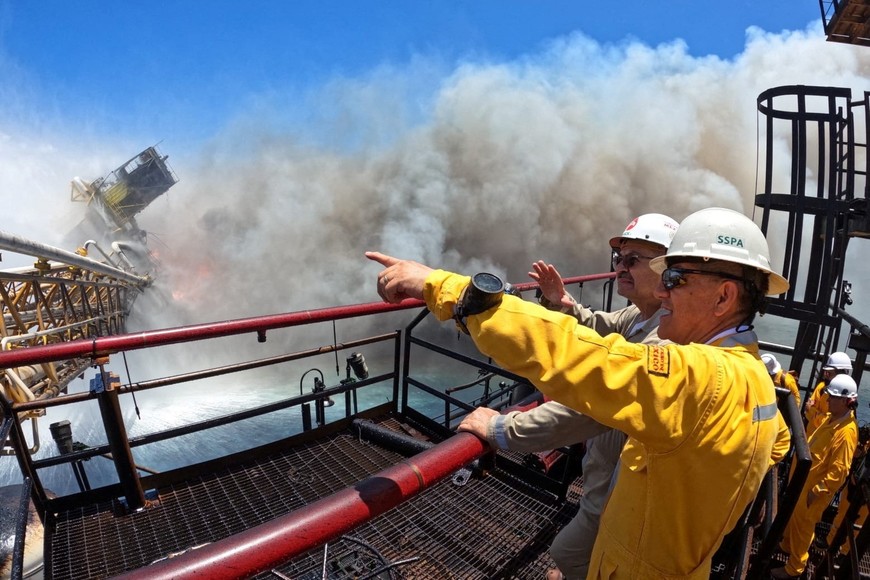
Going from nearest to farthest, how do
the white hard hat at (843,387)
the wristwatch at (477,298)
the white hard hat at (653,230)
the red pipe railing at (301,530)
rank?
the red pipe railing at (301,530)
the wristwatch at (477,298)
the white hard hat at (653,230)
the white hard hat at (843,387)

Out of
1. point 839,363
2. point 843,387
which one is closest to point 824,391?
point 839,363

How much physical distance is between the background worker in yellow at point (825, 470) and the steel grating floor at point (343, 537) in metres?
2.65

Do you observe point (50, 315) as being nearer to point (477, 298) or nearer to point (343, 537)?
point (343, 537)

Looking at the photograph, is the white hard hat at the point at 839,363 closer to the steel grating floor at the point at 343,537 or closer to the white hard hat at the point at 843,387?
the white hard hat at the point at 843,387

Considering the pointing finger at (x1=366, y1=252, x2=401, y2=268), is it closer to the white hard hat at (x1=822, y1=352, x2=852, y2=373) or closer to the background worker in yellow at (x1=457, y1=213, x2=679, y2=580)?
the background worker in yellow at (x1=457, y1=213, x2=679, y2=580)

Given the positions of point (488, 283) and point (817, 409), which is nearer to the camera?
point (488, 283)

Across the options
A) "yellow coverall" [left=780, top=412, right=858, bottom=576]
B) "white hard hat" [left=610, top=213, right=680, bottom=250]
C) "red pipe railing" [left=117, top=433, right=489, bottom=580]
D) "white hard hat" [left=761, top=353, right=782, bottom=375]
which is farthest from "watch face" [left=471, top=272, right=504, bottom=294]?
"yellow coverall" [left=780, top=412, right=858, bottom=576]

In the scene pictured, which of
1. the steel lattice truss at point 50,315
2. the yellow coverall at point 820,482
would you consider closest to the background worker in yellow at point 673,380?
the yellow coverall at point 820,482

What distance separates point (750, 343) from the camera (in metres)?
1.18

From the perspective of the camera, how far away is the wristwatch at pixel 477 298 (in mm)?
1054

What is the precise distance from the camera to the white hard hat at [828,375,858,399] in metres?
4.05

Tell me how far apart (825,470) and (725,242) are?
454 centimetres

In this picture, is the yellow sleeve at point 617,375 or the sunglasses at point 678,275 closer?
the yellow sleeve at point 617,375

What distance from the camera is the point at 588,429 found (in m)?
1.67
